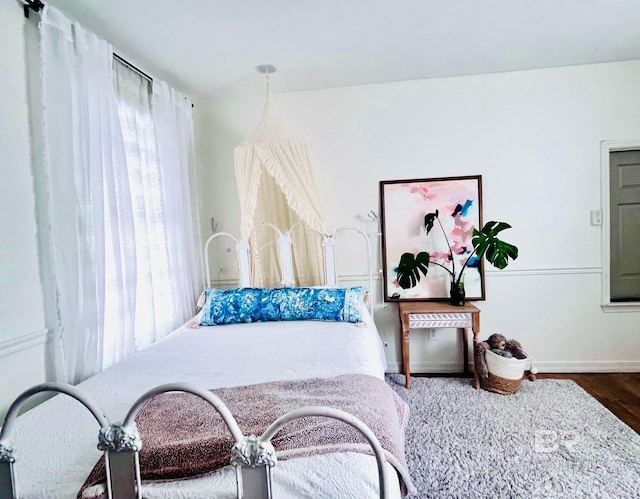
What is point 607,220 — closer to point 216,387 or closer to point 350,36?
point 350,36

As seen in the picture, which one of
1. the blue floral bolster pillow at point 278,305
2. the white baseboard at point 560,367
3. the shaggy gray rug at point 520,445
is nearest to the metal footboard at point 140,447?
the shaggy gray rug at point 520,445

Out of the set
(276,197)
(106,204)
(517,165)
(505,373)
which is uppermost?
(517,165)

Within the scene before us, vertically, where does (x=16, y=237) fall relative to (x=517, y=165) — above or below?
below

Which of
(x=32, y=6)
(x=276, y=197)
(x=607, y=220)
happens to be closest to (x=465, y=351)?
(x=607, y=220)

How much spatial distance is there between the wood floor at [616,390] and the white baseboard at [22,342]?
2.59 meters

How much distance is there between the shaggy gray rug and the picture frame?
81 centimetres

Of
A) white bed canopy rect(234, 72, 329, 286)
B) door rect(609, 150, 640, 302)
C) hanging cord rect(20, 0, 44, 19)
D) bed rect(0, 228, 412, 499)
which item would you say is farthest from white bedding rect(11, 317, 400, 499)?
door rect(609, 150, 640, 302)

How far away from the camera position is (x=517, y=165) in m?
2.83

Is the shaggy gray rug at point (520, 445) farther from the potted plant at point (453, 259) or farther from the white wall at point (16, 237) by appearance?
the white wall at point (16, 237)

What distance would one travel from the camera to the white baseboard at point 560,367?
111 inches

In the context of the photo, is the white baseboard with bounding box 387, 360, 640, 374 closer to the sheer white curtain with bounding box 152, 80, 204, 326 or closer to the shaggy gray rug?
the shaggy gray rug

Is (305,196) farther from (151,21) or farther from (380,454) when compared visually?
(380,454)

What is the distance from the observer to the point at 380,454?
0.76 meters

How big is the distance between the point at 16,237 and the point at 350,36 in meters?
2.09
